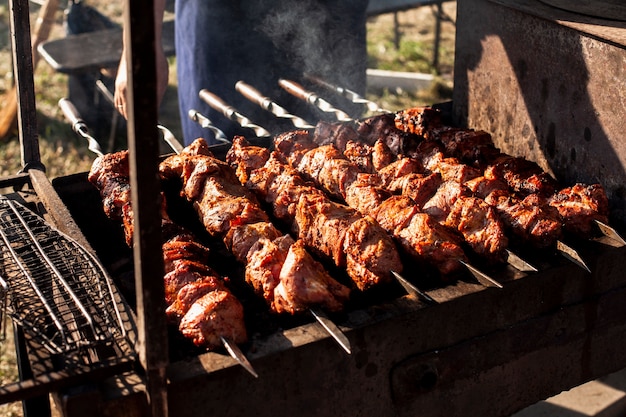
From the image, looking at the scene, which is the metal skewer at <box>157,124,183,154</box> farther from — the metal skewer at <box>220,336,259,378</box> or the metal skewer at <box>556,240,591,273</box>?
the metal skewer at <box>556,240,591,273</box>

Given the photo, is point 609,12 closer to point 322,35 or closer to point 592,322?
point 592,322

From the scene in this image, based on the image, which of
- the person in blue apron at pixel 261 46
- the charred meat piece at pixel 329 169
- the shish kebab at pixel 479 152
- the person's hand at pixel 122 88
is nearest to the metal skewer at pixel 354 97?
the shish kebab at pixel 479 152

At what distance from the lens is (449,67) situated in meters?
11.0

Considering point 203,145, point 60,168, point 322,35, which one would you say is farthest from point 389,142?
point 60,168

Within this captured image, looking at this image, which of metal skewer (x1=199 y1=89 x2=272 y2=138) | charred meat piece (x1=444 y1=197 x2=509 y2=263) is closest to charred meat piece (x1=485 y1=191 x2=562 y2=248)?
charred meat piece (x1=444 y1=197 x2=509 y2=263)

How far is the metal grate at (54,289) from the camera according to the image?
7.70 feet

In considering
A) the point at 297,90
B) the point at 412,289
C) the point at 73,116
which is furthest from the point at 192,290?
the point at 297,90

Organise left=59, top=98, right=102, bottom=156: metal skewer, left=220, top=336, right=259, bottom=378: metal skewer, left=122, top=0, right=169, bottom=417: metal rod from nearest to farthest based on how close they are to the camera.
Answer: left=122, top=0, right=169, bottom=417: metal rod → left=220, top=336, right=259, bottom=378: metal skewer → left=59, top=98, right=102, bottom=156: metal skewer

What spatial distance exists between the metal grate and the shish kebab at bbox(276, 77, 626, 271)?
155 cm

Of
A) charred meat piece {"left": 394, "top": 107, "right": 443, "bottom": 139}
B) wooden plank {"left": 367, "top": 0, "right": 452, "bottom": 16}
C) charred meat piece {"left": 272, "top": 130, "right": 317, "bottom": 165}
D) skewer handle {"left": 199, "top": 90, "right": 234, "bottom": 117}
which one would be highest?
wooden plank {"left": 367, "top": 0, "right": 452, "bottom": 16}

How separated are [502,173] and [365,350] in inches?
58.9

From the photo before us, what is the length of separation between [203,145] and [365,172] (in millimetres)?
883

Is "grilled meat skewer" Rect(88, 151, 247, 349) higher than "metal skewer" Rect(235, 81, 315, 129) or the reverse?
the reverse

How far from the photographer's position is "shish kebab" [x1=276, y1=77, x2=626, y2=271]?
9.86 feet
